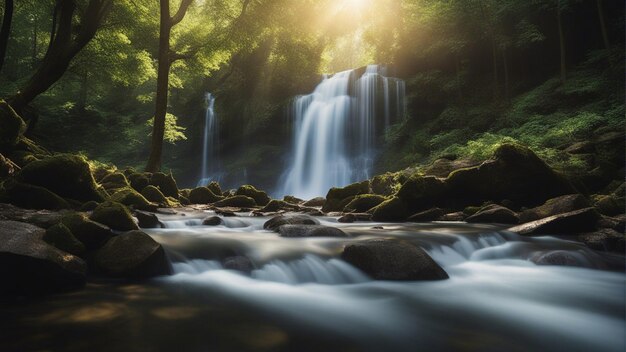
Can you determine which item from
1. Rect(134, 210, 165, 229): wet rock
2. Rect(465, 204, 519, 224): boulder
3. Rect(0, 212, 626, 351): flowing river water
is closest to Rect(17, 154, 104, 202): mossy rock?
Rect(134, 210, 165, 229): wet rock

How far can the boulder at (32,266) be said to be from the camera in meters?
3.35

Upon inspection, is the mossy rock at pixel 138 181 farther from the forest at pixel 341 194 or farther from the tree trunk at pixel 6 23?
the tree trunk at pixel 6 23

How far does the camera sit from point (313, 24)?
1944 centimetres

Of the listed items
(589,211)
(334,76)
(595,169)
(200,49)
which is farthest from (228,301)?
(334,76)

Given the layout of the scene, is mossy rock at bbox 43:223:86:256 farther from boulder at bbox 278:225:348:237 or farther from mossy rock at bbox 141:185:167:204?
mossy rock at bbox 141:185:167:204

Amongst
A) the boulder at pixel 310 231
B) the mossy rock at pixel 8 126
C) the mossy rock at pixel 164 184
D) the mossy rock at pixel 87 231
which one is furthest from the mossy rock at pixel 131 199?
the mossy rock at pixel 87 231

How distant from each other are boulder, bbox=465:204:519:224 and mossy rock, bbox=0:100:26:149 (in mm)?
11381

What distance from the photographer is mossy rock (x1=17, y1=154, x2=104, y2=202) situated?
27.0ft

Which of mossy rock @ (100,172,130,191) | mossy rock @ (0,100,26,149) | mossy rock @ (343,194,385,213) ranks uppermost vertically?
mossy rock @ (0,100,26,149)

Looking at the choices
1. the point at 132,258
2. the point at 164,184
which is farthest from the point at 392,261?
the point at 164,184

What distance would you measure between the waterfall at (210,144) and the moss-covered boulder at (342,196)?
2208 cm

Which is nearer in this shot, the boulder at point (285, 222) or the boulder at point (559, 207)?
the boulder at point (559, 207)

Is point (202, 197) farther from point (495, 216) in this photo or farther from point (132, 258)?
point (132, 258)

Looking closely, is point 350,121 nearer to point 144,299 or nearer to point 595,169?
point 595,169
